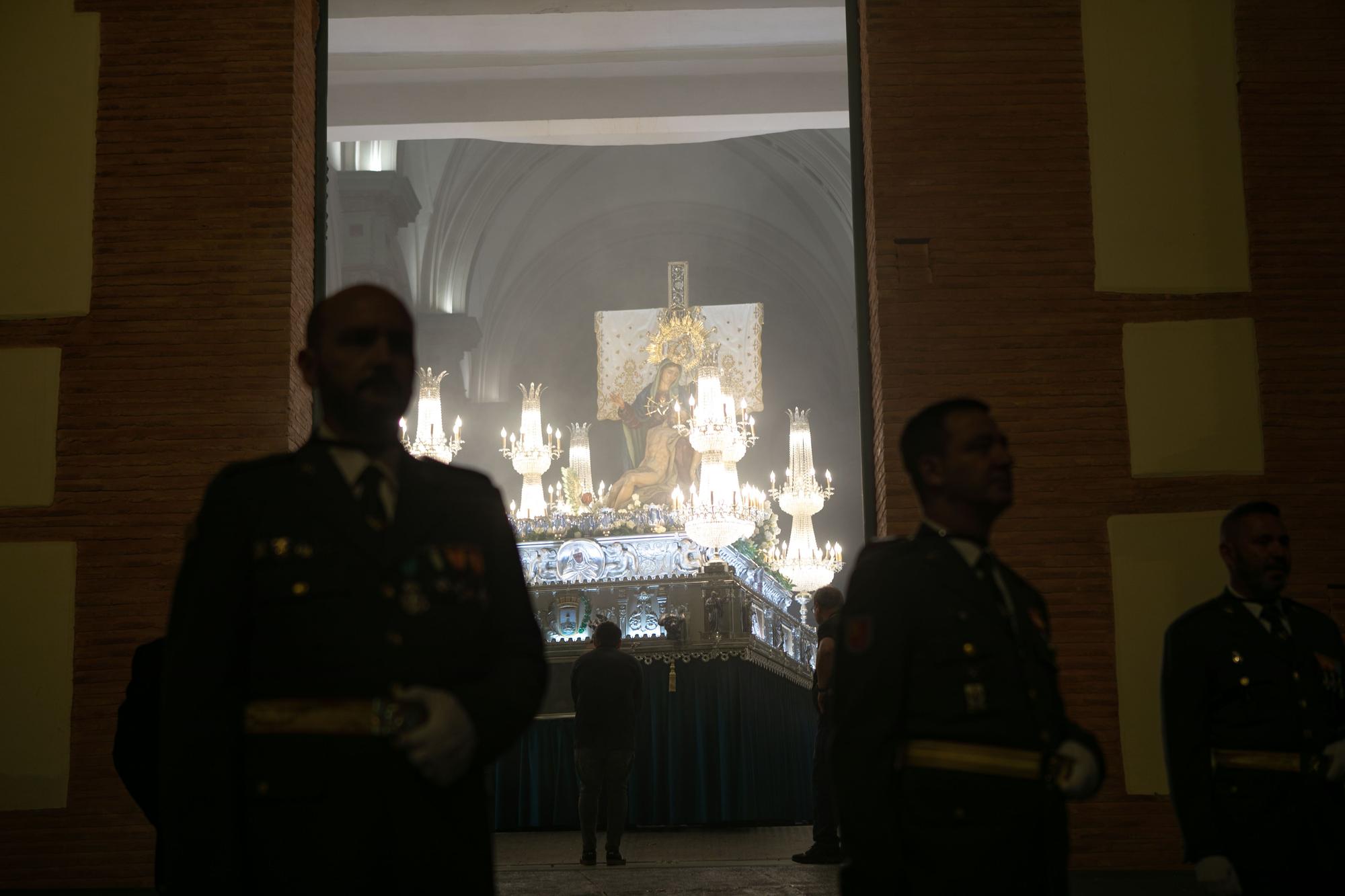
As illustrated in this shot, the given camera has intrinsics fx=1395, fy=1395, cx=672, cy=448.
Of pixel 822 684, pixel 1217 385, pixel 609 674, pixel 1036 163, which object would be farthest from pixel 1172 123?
pixel 609 674

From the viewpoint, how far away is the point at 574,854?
28.2ft

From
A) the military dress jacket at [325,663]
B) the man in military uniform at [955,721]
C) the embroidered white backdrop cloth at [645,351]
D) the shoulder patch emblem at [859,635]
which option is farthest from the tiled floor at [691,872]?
the embroidered white backdrop cloth at [645,351]

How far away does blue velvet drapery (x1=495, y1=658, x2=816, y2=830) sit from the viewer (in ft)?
33.9

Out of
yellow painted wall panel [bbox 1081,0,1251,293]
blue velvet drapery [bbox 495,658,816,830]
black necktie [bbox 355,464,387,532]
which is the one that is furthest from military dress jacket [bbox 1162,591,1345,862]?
blue velvet drapery [bbox 495,658,816,830]

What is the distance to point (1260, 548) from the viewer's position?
11.8ft

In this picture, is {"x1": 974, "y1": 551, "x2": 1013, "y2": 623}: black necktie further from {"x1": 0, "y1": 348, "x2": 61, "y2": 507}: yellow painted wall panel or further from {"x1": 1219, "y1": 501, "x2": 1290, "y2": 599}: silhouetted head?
{"x1": 0, "y1": 348, "x2": 61, "y2": 507}: yellow painted wall panel

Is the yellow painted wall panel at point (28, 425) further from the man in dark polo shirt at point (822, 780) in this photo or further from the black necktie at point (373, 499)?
the black necktie at point (373, 499)

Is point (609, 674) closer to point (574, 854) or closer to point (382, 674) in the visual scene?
point (574, 854)

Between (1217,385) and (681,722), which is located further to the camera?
(681,722)

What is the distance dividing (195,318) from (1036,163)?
3970 millimetres

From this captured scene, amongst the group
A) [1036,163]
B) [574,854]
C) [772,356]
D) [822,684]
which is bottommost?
[574,854]

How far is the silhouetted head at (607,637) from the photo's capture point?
27.7 feet

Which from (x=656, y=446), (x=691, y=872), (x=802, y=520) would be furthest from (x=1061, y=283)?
(x=656, y=446)

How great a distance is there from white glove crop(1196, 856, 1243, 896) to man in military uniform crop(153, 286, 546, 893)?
1.89 m
